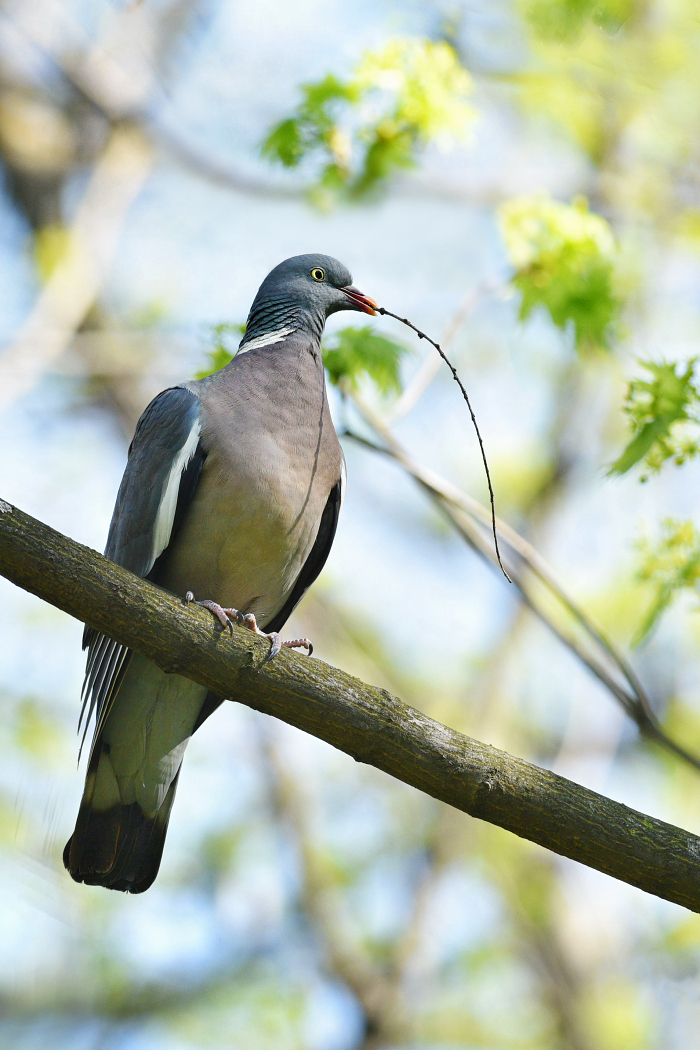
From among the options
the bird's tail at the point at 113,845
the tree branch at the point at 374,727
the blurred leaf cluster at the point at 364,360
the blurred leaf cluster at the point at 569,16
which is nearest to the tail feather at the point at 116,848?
the bird's tail at the point at 113,845

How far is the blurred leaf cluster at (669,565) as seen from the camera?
11.1 feet

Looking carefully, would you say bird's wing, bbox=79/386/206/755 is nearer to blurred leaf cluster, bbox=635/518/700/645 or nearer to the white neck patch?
the white neck patch

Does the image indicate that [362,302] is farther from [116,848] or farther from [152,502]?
[116,848]

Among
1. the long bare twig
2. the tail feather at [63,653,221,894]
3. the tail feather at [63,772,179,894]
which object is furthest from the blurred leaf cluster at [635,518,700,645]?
the tail feather at [63,772,179,894]

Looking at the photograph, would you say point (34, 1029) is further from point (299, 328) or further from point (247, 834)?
point (299, 328)

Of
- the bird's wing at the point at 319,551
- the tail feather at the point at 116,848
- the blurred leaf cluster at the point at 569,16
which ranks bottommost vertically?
the tail feather at the point at 116,848

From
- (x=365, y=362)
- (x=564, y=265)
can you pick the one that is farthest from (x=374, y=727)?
(x=564, y=265)

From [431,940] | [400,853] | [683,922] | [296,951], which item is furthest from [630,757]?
[296,951]

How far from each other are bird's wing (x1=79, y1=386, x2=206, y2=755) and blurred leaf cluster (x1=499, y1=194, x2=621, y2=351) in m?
1.84

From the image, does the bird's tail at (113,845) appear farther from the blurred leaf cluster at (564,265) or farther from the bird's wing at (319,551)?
the blurred leaf cluster at (564,265)

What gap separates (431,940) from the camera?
6848 mm

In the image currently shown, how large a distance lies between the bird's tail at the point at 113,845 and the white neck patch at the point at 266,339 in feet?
5.85

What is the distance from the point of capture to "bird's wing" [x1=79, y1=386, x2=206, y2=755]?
11.3 feet

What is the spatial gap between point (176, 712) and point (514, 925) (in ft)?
18.1
